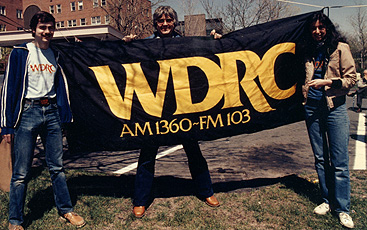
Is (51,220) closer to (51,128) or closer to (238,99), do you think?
(51,128)

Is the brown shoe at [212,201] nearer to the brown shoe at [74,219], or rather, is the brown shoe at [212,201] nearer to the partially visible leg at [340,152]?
the partially visible leg at [340,152]

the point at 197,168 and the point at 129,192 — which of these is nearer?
the point at 197,168

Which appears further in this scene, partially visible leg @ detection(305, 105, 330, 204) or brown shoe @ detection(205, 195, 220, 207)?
brown shoe @ detection(205, 195, 220, 207)

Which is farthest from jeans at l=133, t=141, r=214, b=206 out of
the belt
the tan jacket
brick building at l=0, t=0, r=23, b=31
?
brick building at l=0, t=0, r=23, b=31

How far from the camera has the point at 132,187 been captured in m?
4.30

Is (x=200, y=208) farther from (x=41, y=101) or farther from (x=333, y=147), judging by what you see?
(x=41, y=101)

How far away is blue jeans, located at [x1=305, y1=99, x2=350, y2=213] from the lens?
312cm

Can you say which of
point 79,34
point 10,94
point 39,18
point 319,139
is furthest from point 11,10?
point 319,139

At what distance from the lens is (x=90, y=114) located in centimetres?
367

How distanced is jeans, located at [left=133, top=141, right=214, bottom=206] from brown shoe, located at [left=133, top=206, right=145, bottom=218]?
46 mm

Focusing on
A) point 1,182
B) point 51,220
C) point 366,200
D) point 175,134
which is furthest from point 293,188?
point 1,182

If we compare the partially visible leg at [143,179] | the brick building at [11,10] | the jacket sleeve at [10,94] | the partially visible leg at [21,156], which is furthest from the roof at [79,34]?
the brick building at [11,10]

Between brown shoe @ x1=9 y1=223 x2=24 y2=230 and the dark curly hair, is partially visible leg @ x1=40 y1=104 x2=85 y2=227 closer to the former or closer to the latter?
brown shoe @ x1=9 y1=223 x2=24 y2=230

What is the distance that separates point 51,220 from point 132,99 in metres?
1.74
